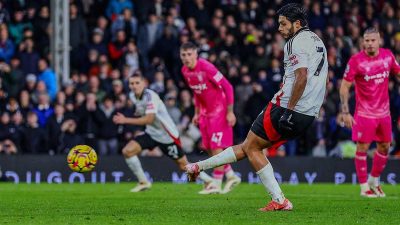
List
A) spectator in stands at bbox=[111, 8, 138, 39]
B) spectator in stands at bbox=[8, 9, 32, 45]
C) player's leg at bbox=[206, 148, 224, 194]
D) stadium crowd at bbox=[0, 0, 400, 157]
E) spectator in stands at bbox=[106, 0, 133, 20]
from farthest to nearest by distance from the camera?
spectator in stands at bbox=[106, 0, 133, 20] < spectator in stands at bbox=[111, 8, 138, 39] < spectator in stands at bbox=[8, 9, 32, 45] < stadium crowd at bbox=[0, 0, 400, 157] < player's leg at bbox=[206, 148, 224, 194]

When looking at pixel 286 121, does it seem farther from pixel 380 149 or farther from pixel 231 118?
pixel 231 118

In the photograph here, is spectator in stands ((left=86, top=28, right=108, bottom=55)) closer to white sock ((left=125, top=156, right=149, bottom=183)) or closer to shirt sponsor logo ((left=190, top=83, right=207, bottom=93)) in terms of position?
white sock ((left=125, top=156, right=149, bottom=183))

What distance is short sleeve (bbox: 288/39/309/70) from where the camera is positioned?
12.0 metres

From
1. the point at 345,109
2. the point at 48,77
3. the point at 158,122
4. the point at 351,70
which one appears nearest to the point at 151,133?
the point at 158,122

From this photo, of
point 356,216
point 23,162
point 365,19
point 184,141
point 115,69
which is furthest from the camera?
point 365,19

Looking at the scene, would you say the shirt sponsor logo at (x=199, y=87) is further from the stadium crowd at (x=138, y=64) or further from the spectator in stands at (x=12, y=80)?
the spectator in stands at (x=12, y=80)

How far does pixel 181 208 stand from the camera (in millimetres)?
13125

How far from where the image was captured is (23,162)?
23094mm

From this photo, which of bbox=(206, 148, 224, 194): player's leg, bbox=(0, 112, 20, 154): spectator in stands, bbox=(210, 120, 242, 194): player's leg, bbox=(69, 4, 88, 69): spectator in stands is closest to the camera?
bbox=(206, 148, 224, 194): player's leg

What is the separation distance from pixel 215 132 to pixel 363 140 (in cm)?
289

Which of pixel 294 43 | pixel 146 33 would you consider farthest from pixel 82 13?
pixel 294 43

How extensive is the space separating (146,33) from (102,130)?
12.6ft

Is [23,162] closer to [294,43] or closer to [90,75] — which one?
[90,75]

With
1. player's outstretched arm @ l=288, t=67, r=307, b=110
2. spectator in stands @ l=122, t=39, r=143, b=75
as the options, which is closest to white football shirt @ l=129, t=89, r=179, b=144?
player's outstretched arm @ l=288, t=67, r=307, b=110
